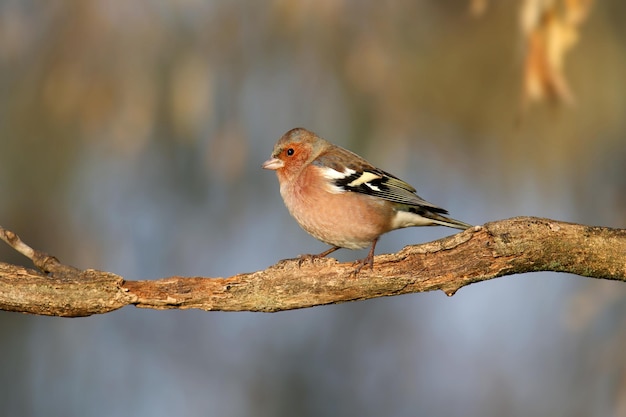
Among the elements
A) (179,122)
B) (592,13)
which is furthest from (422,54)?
(179,122)

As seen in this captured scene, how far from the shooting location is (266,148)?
729cm

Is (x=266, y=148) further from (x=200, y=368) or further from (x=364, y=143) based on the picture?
(x=200, y=368)

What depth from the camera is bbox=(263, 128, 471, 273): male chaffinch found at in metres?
5.94

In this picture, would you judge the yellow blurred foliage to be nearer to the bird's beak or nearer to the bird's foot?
the bird's foot

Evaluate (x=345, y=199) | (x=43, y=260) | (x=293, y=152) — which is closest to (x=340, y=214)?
(x=345, y=199)

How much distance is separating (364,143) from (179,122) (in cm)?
155

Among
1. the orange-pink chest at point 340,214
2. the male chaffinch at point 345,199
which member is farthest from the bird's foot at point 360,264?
the orange-pink chest at point 340,214

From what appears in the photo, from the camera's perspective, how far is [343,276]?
15.6 ft

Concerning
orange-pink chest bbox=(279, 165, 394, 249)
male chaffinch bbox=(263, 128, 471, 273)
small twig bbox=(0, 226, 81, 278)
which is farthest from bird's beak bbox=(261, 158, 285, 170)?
small twig bbox=(0, 226, 81, 278)

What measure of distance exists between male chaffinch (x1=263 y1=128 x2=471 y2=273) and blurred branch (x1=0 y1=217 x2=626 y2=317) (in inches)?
37.1

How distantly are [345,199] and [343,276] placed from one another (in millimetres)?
1392

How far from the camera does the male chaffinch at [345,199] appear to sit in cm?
594

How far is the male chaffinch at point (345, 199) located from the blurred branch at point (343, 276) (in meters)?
0.94

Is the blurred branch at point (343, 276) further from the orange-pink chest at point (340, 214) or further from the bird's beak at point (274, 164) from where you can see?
the bird's beak at point (274, 164)
